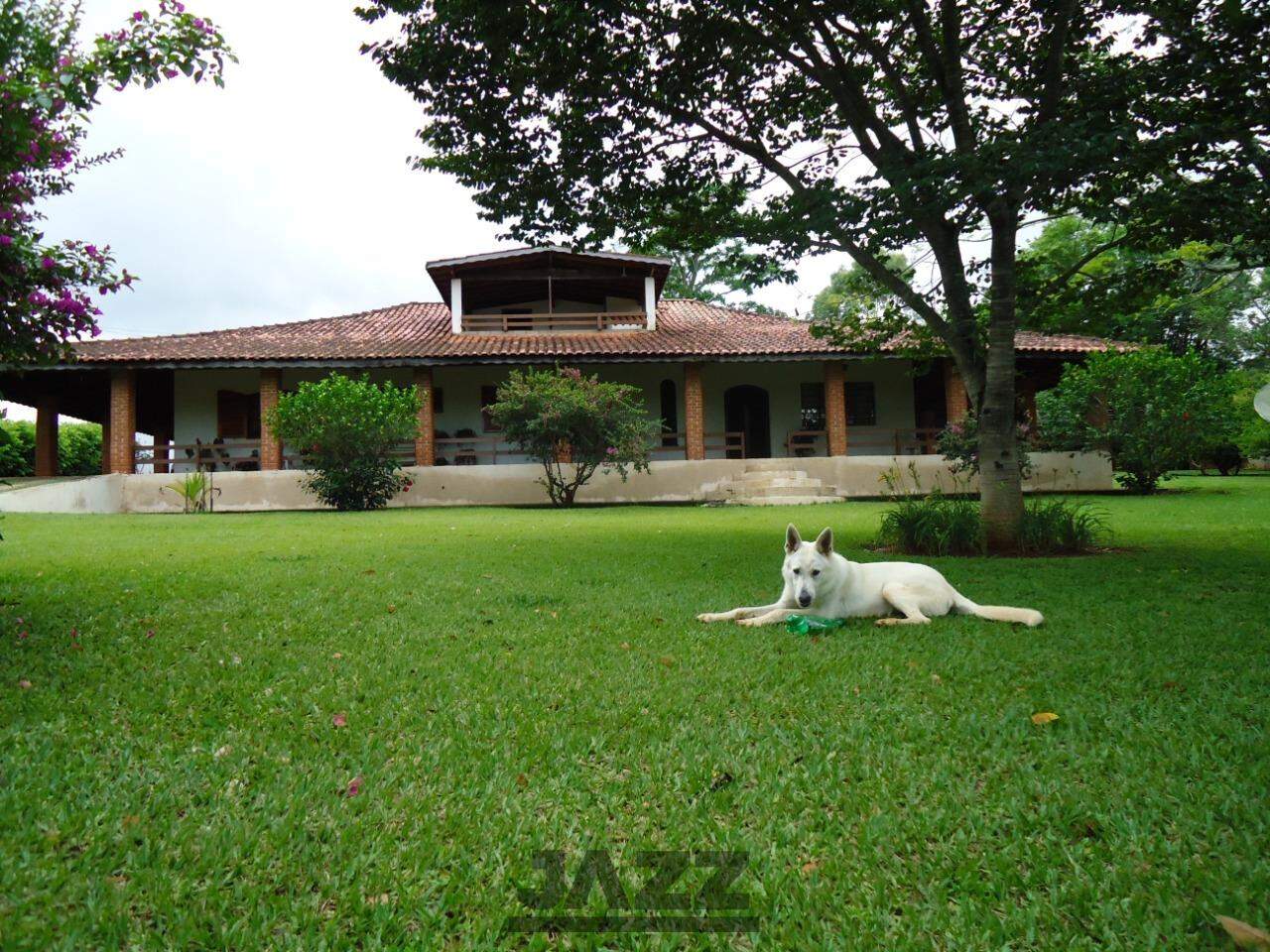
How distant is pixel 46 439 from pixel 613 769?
23.2m

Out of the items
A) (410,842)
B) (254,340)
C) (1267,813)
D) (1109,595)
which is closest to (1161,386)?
(1109,595)

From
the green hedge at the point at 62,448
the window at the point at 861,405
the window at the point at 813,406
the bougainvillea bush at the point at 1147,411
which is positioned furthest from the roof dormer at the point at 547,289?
the green hedge at the point at 62,448

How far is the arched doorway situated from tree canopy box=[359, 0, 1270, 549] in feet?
43.9

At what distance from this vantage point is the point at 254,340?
20297 mm

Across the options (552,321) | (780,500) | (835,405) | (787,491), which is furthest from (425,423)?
(835,405)

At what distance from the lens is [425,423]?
19.3m

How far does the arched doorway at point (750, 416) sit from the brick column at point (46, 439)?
18.0 m

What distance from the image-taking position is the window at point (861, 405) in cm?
2252

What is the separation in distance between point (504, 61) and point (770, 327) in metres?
16.3

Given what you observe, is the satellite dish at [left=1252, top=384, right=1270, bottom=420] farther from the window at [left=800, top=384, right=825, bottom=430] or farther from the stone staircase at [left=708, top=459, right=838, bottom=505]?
the window at [left=800, top=384, right=825, bottom=430]

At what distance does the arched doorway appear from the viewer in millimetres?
22469

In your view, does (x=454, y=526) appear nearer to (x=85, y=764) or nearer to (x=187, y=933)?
(x=85, y=764)

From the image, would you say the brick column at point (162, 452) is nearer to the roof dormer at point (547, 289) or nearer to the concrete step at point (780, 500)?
the roof dormer at point (547, 289)

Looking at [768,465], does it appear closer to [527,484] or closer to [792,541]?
[527,484]
